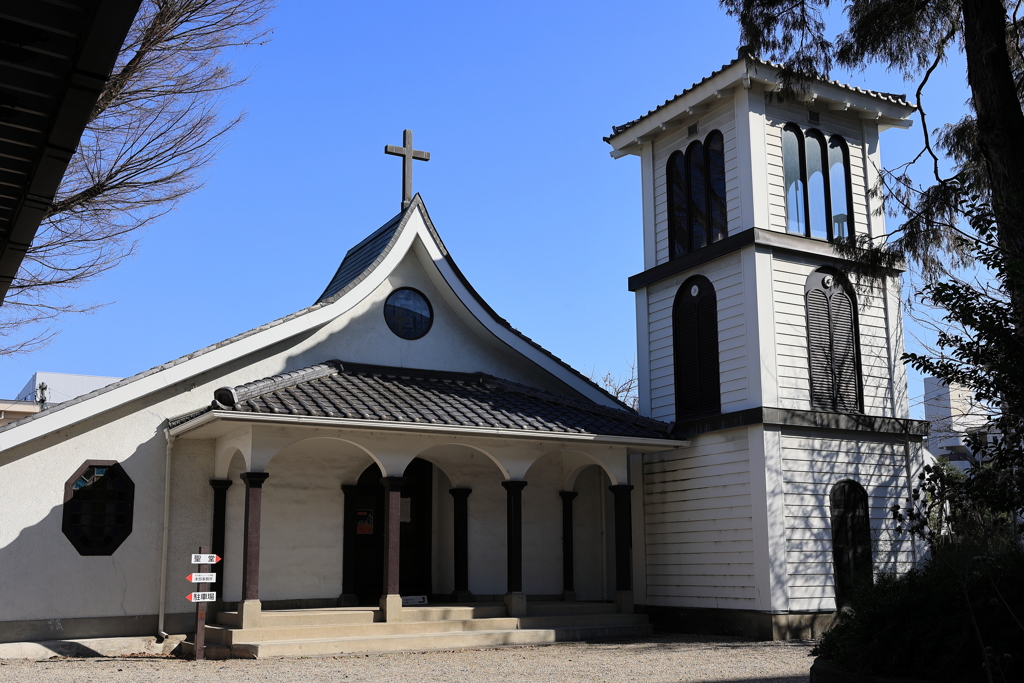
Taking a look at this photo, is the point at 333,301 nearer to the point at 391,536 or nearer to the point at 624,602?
the point at 391,536

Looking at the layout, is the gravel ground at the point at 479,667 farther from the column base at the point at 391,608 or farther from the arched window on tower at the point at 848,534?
the arched window on tower at the point at 848,534

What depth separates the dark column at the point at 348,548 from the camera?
591 inches

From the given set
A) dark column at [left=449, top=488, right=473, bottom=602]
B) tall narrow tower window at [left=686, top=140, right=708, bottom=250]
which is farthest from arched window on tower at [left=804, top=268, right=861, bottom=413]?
dark column at [left=449, top=488, right=473, bottom=602]

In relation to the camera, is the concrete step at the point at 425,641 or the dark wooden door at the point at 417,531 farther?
the dark wooden door at the point at 417,531

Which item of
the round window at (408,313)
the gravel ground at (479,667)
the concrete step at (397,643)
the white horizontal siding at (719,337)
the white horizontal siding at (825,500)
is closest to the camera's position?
the gravel ground at (479,667)

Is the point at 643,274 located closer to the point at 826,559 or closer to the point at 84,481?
the point at 826,559

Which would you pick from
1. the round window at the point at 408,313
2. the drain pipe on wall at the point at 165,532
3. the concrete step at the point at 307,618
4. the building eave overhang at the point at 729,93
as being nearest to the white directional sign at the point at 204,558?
the concrete step at the point at 307,618

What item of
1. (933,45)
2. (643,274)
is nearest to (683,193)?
(643,274)

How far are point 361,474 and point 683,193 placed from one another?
299 inches

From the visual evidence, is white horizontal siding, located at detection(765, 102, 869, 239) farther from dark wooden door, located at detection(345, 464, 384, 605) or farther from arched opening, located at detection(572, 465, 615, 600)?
dark wooden door, located at detection(345, 464, 384, 605)

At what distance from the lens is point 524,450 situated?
14984 mm

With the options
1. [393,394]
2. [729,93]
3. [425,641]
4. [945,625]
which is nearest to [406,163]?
[393,394]

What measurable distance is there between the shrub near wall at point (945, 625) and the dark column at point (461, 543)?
8.22m

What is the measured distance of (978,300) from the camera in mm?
7805
